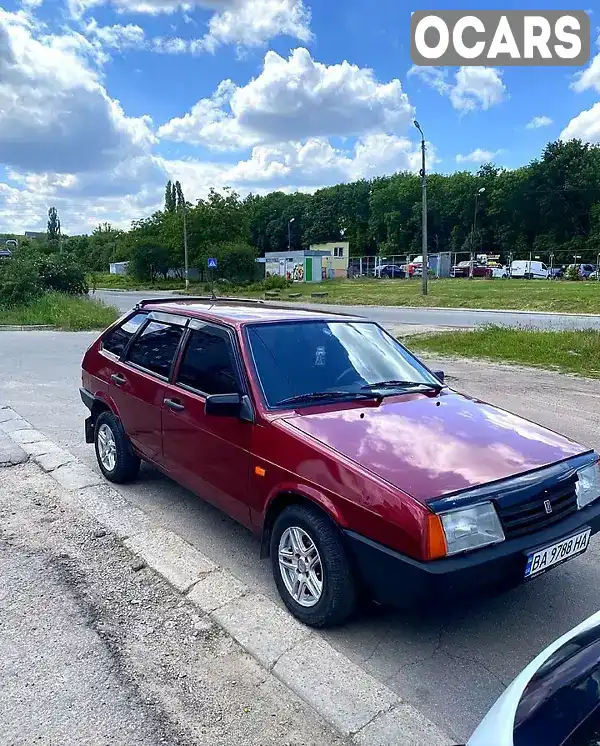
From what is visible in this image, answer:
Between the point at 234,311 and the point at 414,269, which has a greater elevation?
the point at 234,311

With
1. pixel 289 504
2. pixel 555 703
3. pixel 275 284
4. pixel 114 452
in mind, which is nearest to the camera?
pixel 555 703

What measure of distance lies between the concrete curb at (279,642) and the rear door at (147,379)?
594mm

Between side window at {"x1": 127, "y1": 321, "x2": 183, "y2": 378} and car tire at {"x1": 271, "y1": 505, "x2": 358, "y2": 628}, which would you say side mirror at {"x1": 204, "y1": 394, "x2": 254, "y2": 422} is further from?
side window at {"x1": 127, "y1": 321, "x2": 183, "y2": 378}

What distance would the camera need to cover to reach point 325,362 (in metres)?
4.10

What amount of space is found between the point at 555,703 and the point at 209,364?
3.00m

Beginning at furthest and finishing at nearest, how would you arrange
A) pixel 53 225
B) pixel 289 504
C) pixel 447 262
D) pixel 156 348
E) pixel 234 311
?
pixel 53 225 → pixel 447 262 → pixel 156 348 → pixel 234 311 → pixel 289 504

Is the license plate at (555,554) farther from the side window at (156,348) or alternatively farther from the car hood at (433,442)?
the side window at (156,348)

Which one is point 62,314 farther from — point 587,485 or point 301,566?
point 587,485

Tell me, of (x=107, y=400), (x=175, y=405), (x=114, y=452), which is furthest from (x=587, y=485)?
(x=107, y=400)

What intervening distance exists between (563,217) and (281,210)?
51582 millimetres

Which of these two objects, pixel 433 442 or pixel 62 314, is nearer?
pixel 433 442

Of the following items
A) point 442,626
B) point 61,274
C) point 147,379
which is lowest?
point 442,626

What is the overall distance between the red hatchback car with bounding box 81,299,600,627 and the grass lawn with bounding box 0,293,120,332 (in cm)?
1602

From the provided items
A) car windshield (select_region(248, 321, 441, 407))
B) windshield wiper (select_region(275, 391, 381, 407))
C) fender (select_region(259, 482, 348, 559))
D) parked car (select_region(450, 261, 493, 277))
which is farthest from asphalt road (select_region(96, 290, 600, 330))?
parked car (select_region(450, 261, 493, 277))
